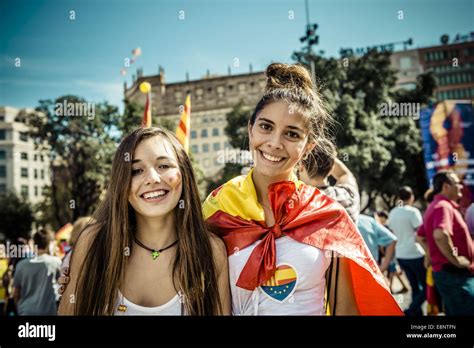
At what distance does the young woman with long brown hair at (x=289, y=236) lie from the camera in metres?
1.91

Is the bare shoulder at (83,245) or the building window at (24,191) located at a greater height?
the building window at (24,191)

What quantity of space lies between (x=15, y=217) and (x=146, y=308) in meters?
27.2

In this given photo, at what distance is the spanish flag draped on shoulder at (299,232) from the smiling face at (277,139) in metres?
0.09

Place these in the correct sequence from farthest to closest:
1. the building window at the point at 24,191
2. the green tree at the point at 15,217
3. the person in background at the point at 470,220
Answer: the building window at the point at 24,191 → the green tree at the point at 15,217 → the person in background at the point at 470,220

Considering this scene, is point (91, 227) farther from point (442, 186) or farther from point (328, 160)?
point (442, 186)

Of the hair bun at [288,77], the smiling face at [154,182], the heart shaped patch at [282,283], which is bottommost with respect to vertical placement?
the heart shaped patch at [282,283]

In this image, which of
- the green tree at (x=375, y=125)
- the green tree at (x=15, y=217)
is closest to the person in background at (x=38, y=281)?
the green tree at (x=375, y=125)

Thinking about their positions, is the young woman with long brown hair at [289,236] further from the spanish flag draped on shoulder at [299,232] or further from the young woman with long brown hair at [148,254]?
the young woman with long brown hair at [148,254]

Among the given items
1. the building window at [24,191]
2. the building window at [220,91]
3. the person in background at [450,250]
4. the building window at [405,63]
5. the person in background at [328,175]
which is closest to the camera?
the person in background at [328,175]

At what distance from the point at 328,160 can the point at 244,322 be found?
134cm

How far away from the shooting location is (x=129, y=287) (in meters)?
1.92

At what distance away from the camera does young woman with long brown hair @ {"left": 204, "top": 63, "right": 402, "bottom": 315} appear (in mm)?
1912

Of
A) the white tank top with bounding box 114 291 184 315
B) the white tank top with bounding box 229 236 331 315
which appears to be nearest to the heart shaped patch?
the white tank top with bounding box 229 236 331 315

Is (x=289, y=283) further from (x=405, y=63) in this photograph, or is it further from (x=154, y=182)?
(x=405, y=63)
